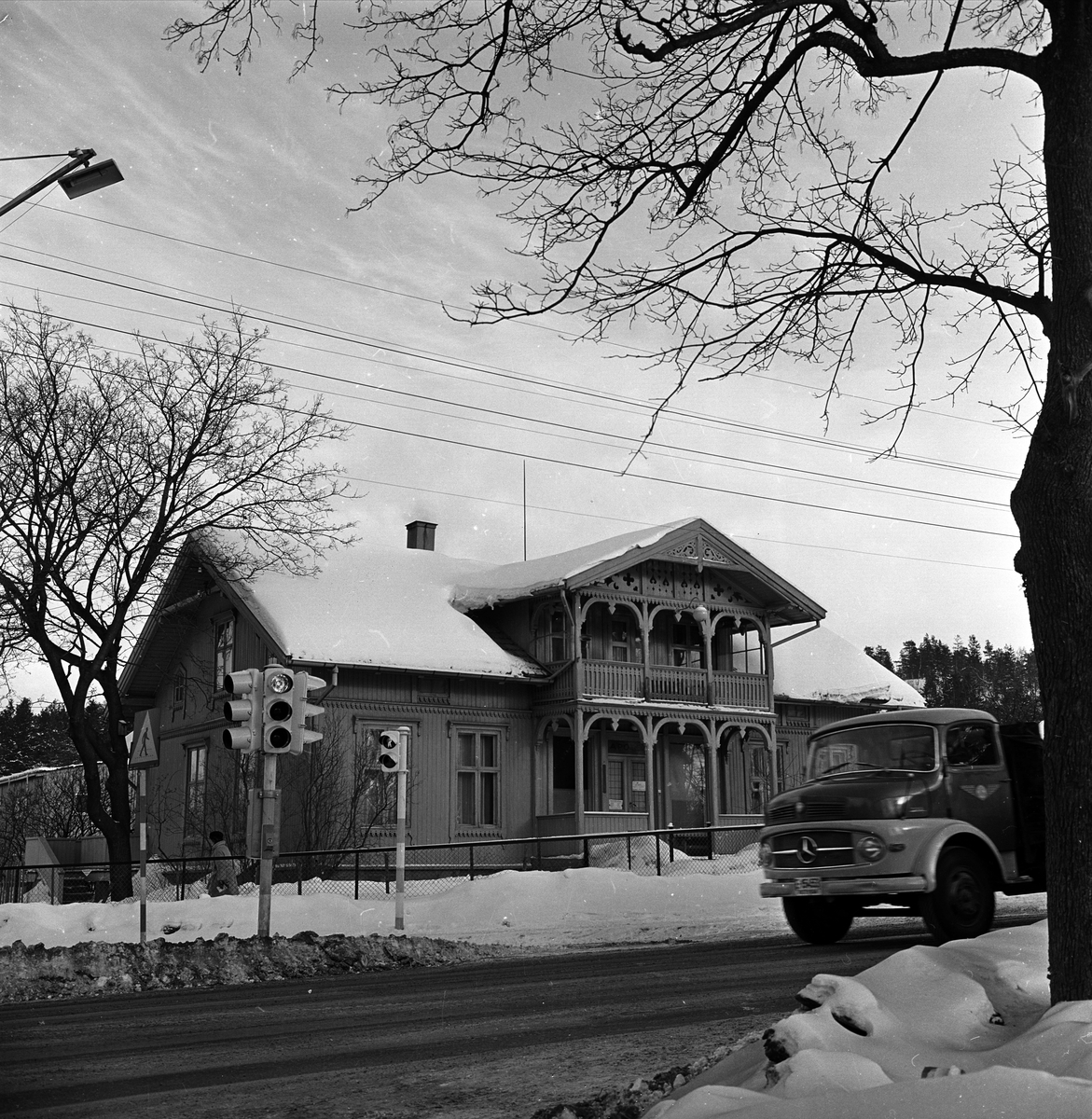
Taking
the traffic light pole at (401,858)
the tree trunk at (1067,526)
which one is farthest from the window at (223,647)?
the tree trunk at (1067,526)

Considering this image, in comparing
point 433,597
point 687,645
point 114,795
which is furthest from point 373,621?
point 687,645

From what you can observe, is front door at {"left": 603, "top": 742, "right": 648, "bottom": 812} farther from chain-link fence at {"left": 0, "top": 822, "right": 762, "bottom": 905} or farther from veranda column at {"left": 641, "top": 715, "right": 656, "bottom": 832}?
chain-link fence at {"left": 0, "top": 822, "right": 762, "bottom": 905}

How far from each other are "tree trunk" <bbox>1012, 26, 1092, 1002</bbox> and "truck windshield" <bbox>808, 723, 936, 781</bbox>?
8.61 meters

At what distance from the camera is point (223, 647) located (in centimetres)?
3472

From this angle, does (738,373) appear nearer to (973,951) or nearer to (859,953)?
(973,951)

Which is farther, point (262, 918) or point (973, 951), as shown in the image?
point (262, 918)

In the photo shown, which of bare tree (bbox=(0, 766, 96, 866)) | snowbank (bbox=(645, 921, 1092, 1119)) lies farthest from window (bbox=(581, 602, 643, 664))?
snowbank (bbox=(645, 921, 1092, 1119))

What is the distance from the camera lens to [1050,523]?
18.3 feet

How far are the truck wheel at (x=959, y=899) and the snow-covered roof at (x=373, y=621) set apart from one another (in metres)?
18.5

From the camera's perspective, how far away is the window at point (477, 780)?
32.1m

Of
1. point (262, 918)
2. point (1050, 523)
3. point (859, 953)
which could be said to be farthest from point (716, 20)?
point (262, 918)

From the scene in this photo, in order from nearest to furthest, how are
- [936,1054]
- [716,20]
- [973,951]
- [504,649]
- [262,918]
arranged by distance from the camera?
[936,1054] < [973,951] < [716,20] < [262,918] < [504,649]

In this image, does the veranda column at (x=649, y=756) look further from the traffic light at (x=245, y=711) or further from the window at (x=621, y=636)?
the traffic light at (x=245, y=711)

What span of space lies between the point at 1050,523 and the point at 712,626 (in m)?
30.1
